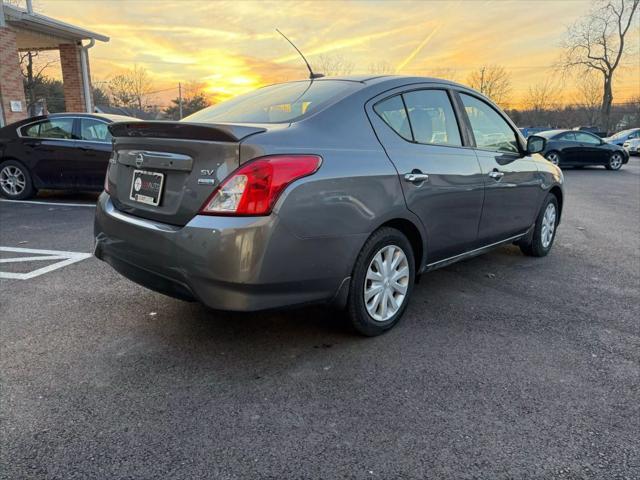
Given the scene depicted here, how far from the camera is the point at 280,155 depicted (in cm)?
243

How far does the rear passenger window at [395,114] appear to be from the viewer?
3.11m

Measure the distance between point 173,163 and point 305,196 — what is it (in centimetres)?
74

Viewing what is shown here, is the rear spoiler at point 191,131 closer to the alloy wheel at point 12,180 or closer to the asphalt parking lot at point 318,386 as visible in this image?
the asphalt parking lot at point 318,386

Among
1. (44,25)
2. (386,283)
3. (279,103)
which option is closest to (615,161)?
(386,283)

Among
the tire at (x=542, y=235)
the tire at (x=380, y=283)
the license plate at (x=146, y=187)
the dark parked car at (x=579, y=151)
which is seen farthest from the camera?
the dark parked car at (x=579, y=151)

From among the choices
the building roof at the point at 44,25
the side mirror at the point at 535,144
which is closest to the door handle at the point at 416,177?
the side mirror at the point at 535,144

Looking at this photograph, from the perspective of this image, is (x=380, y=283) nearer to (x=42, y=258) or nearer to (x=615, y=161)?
(x=42, y=258)

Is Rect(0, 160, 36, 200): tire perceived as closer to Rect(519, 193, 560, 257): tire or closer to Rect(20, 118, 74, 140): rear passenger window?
Rect(20, 118, 74, 140): rear passenger window

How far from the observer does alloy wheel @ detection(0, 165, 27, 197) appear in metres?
8.10

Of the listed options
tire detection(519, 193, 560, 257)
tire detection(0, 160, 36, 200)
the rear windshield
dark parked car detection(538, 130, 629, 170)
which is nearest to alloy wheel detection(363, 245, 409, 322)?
the rear windshield

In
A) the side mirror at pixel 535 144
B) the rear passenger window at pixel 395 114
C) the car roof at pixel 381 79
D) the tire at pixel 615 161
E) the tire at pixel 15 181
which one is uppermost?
the car roof at pixel 381 79

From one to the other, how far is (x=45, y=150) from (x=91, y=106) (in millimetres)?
9213

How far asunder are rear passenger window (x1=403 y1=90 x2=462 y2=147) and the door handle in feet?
0.88

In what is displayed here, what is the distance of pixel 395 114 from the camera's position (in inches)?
127
